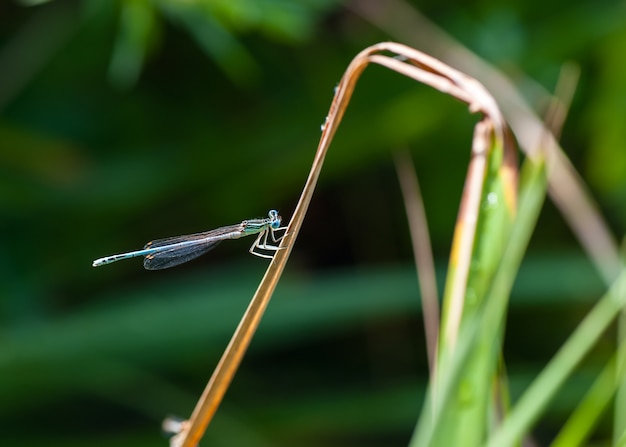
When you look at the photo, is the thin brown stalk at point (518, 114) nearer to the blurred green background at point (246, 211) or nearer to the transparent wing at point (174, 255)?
the blurred green background at point (246, 211)

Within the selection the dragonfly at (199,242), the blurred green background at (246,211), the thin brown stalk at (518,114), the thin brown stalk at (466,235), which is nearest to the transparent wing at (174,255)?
the dragonfly at (199,242)

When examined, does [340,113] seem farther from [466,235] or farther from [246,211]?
[246,211]

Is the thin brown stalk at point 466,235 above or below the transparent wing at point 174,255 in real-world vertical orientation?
below

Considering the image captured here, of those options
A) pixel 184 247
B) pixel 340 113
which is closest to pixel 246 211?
pixel 184 247

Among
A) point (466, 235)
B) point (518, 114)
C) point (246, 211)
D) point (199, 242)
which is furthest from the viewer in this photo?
point (246, 211)

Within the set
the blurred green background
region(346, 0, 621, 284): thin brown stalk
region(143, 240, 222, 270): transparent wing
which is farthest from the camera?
the blurred green background

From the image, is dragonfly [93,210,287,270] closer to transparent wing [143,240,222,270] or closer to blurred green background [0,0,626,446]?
transparent wing [143,240,222,270]

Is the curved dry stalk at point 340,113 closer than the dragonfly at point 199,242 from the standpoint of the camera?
Yes

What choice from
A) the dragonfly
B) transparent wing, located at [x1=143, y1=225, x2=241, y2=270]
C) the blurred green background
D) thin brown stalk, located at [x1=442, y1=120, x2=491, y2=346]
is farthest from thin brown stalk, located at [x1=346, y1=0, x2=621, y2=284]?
transparent wing, located at [x1=143, y1=225, x2=241, y2=270]

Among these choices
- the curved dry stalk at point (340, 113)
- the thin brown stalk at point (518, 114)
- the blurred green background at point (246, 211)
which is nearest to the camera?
the curved dry stalk at point (340, 113)
